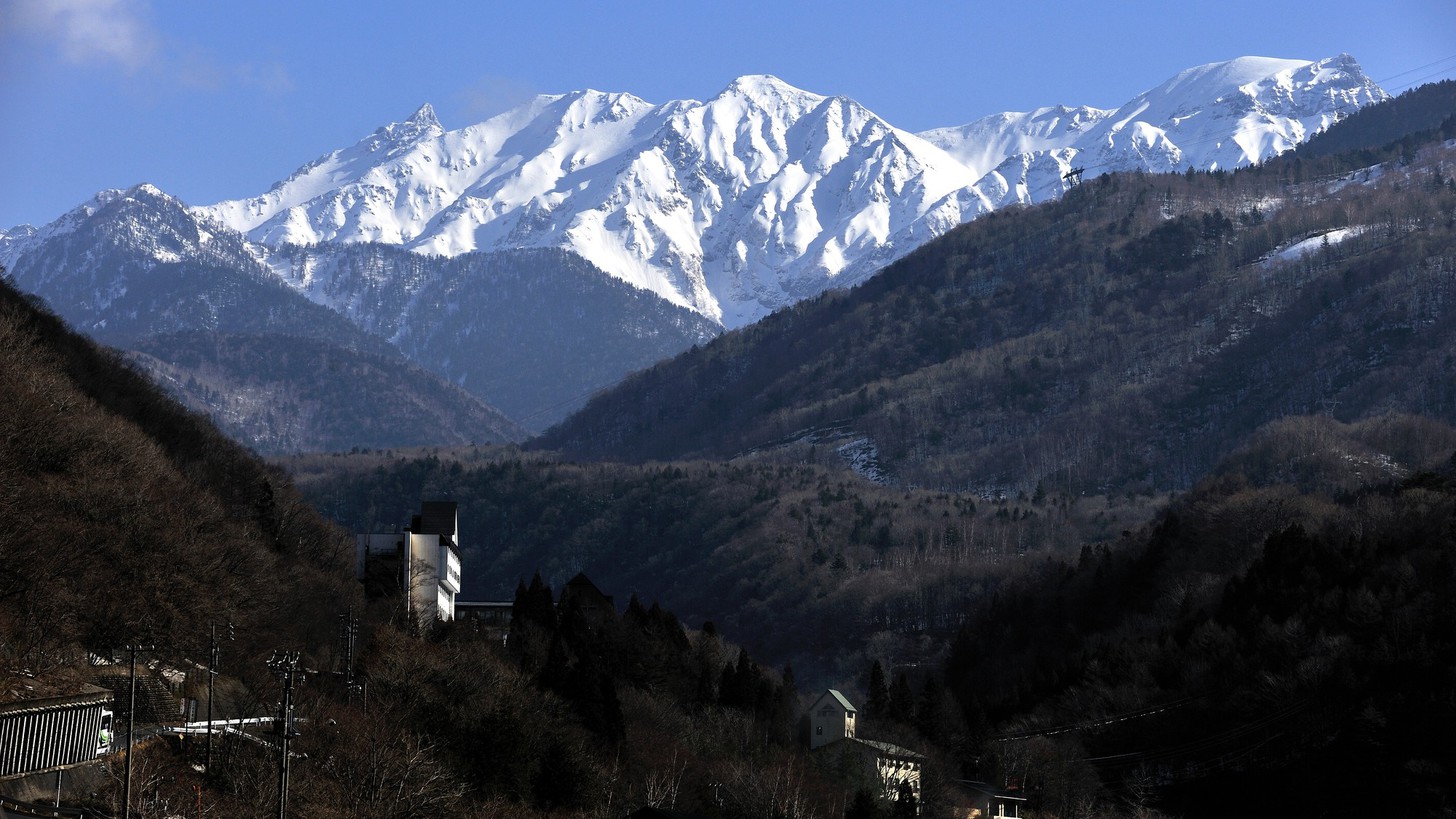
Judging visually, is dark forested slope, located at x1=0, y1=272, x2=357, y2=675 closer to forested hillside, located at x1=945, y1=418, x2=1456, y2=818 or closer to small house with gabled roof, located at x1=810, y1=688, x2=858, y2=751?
small house with gabled roof, located at x1=810, y1=688, x2=858, y2=751

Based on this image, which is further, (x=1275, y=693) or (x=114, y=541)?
(x=1275, y=693)

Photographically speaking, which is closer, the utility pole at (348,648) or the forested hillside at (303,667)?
the forested hillside at (303,667)

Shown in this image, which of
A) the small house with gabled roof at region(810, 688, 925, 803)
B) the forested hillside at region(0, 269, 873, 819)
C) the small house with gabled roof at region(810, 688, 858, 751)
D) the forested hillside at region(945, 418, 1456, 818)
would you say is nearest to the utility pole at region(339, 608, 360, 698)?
the forested hillside at region(0, 269, 873, 819)

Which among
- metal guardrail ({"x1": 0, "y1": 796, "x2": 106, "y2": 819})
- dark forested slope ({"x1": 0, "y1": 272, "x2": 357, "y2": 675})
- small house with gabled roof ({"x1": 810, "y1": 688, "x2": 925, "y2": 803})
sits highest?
dark forested slope ({"x1": 0, "y1": 272, "x2": 357, "y2": 675})

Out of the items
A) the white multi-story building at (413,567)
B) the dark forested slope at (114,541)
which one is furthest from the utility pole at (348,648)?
the white multi-story building at (413,567)

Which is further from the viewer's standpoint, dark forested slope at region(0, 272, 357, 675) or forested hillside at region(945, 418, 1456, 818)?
forested hillside at region(945, 418, 1456, 818)

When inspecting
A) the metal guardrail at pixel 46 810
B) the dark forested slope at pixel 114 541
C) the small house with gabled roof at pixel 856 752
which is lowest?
the metal guardrail at pixel 46 810

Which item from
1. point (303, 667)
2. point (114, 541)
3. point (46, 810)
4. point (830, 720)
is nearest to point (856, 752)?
point (830, 720)

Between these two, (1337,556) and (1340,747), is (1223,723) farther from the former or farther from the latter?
(1337,556)

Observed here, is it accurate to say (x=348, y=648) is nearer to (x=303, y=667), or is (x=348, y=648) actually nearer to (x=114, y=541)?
(x=303, y=667)

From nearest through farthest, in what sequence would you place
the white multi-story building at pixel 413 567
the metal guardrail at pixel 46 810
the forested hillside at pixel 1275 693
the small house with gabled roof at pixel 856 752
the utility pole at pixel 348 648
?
the metal guardrail at pixel 46 810 < the utility pole at pixel 348 648 < the forested hillside at pixel 1275 693 < the small house with gabled roof at pixel 856 752 < the white multi-story building at pixel 413 567

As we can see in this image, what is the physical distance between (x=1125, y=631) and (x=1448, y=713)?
54.0 meters

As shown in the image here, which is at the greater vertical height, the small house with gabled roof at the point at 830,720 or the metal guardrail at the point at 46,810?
the small house with gabled roof at the point at 830,720

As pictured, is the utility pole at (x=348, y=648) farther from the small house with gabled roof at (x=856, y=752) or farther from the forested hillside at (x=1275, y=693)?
the forested hillside at (x=1275, y=693)
